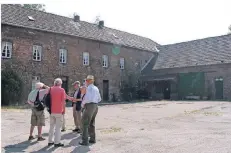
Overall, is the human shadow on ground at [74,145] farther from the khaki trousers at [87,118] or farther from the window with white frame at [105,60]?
the window with white frame at [105,60]

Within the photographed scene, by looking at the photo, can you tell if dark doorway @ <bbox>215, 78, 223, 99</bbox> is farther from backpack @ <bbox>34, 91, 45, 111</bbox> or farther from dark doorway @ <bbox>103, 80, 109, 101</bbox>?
backpack @ <bbox>34, 91, 45, 111</bbox>

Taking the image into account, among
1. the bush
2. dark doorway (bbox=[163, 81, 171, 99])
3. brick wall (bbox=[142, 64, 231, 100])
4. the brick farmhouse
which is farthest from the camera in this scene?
dark doorway (bbox=[163, 81, 171, 99])

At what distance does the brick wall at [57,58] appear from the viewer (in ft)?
70.3

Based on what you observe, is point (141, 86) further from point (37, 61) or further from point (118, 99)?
point (37, 61)

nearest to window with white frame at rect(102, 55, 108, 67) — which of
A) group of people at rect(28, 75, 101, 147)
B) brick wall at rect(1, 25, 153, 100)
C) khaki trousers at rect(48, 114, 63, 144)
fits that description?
brick wall at rect(1, 25, 153, 100)

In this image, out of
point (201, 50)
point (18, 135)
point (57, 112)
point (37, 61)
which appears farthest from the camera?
point (201, 50)

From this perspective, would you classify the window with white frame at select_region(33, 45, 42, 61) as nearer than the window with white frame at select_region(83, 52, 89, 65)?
Yes

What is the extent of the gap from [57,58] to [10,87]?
210 inches

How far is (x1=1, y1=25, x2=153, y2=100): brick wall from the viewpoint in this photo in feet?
70.3

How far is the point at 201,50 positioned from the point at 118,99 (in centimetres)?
1111

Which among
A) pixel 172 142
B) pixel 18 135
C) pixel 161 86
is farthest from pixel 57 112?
pixel 161 86

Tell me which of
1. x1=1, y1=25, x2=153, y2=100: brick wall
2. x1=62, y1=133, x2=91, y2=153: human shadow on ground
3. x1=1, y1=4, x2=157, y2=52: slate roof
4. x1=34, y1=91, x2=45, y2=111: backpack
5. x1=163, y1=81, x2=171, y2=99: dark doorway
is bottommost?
x1=62, y1=133, x2=91, y2=153: human shadow on ground

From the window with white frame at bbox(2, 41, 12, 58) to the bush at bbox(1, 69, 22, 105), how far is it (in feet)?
4.25

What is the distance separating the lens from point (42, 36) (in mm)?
23047
